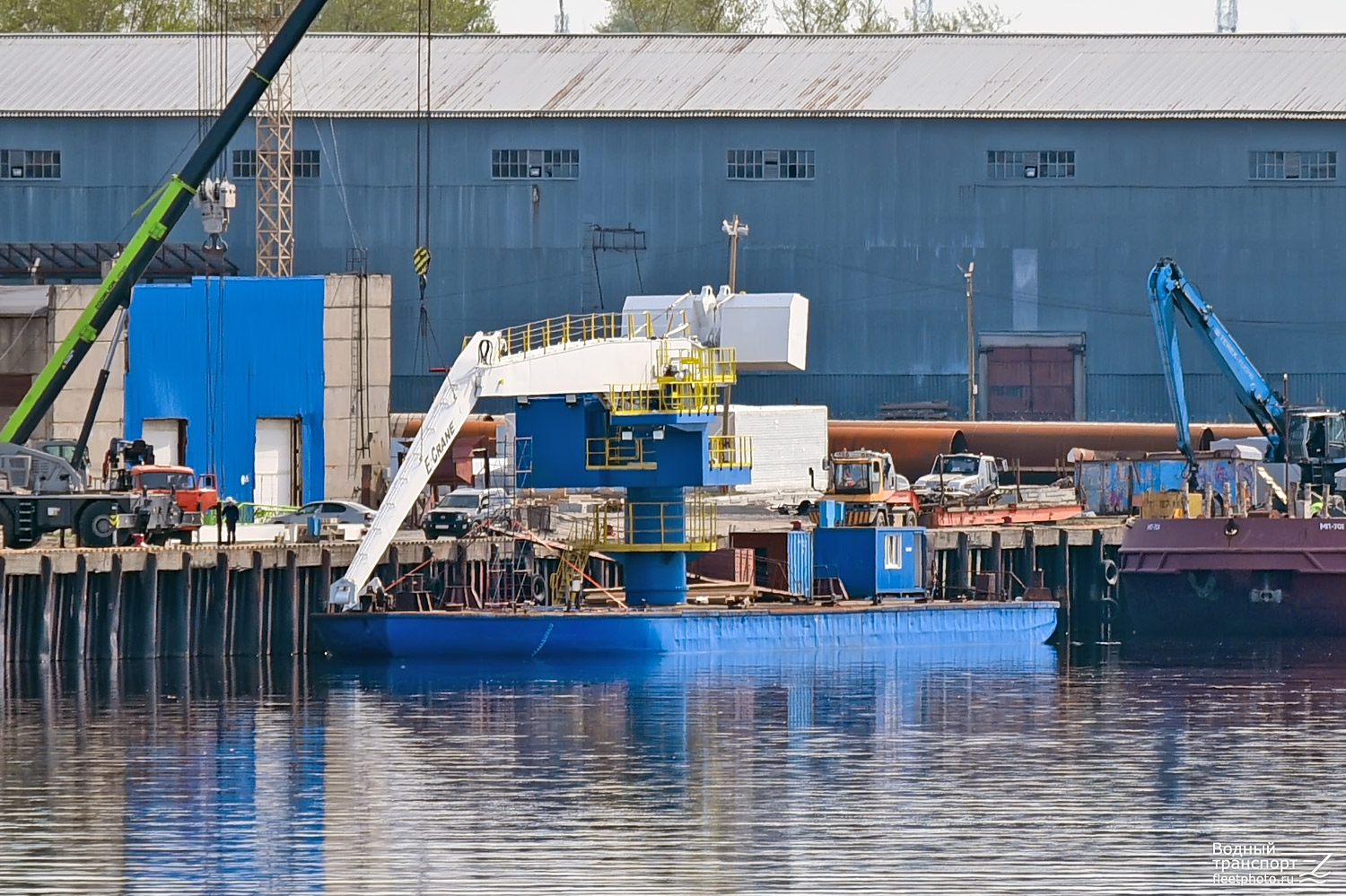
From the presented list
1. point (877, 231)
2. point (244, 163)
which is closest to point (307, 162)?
point (244, 163)

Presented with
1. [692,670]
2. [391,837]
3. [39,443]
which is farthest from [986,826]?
[39,443]

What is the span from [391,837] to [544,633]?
18.6 m

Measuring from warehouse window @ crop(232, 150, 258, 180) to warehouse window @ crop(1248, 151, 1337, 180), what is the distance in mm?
31587

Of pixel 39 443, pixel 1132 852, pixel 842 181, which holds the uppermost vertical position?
pixel 842 181

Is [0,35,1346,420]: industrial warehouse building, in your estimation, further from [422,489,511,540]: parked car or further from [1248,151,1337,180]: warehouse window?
[422,489,511,540]: parked car

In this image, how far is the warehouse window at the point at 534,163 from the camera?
79.5 m

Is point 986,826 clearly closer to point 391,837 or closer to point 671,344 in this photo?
point 391,837

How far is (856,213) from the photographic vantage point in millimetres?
78938

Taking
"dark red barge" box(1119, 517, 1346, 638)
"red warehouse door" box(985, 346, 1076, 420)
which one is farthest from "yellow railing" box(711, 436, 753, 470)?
"red warehouse door" box(985, 346, 1076, 420)

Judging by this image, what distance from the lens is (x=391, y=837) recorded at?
94.3 feet

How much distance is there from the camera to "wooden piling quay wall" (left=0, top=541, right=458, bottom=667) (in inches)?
1852

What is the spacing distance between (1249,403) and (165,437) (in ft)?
95.2

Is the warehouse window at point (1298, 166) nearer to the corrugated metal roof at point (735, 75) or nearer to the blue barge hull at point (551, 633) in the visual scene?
the corrugated metal roof at point (735, 75)

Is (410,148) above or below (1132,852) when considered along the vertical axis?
above
